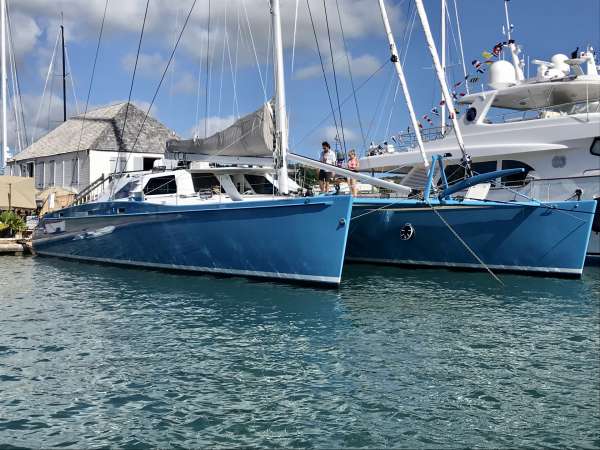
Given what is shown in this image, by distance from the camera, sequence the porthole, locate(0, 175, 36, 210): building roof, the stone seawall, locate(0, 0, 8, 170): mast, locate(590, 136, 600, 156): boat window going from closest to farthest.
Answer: locate(590, 136, 600, 156): boat window
the porthole
the stone seawall
locate(0, 175, 36, 210): building roof
locate(0, 0, 8, 170): mast

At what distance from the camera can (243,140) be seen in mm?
14586

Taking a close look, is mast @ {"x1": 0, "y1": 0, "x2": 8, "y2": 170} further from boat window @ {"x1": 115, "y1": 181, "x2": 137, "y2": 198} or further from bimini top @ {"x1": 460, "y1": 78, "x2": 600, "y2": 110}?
bimini top @ {"x1": 460, "y1": 78, "x2": 600, "y2": 110}

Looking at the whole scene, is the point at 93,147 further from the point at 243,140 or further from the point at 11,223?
the point at 243,140

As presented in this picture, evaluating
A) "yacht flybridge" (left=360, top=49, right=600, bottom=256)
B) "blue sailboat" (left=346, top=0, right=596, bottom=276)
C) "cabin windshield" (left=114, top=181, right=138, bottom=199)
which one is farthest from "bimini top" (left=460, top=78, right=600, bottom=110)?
"cabin windshield" (left=114, top=181, right=138, bottom=199)

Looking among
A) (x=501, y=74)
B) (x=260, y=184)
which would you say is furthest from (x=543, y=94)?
(x=260, y=184)

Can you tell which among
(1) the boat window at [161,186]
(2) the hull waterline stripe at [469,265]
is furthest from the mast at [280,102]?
(2) the hull waterline stripe at [469,265]

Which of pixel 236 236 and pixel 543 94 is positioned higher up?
pixel 543 94

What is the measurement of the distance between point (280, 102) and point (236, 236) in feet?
10.4

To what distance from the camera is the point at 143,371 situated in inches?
279

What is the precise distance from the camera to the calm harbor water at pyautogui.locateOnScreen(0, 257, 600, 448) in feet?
17.6

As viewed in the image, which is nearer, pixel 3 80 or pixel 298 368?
pixel 298 368

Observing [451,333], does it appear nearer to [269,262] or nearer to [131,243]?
[269,262]

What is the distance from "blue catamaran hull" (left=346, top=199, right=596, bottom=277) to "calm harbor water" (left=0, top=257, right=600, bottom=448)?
2.19m

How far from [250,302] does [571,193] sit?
9.29 meters
